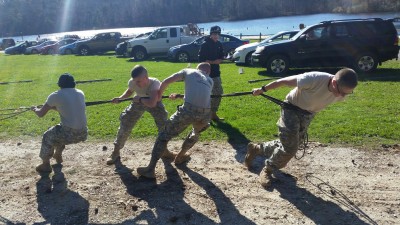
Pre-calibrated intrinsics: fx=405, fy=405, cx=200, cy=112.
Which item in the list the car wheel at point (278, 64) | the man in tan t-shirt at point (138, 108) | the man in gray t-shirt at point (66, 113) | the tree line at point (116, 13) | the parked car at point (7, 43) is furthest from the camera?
the tree line at point (116, 13)

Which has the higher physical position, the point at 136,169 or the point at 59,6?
the point at 59,6

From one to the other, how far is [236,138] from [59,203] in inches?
129

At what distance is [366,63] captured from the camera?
45.9 feet

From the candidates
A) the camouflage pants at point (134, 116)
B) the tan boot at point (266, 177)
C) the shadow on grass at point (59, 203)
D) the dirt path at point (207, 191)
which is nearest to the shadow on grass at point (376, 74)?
the dirt path at point (207, 191)

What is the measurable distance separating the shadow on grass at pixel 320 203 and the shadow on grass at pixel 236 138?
40.7 inches

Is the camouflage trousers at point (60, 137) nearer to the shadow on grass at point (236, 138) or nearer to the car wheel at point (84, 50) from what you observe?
the shadow on grass at point (236, 138)

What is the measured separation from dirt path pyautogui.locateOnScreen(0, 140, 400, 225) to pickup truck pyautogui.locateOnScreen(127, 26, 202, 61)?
18.3 metres

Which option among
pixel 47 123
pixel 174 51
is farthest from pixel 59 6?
pixel 47 123

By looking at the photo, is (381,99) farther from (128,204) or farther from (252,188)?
(128,204)

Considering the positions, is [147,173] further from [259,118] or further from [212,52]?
[259,118]

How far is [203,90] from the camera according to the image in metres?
5.15

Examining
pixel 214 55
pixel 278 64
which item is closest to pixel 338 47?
pixel 278 64

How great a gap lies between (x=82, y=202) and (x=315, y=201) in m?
2.76

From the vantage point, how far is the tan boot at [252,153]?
5618 mm
